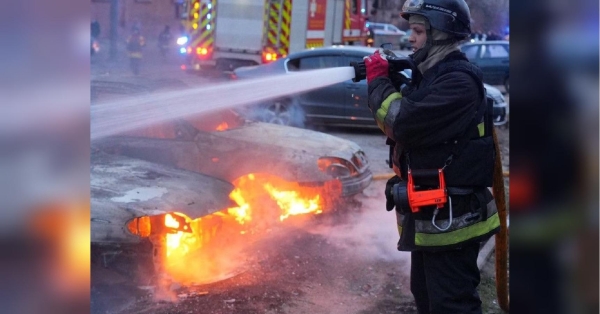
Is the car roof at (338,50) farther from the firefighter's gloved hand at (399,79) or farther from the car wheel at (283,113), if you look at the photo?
the firefighter's gloved hand at (399,79)

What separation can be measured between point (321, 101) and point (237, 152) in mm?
5588

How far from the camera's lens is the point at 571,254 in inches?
90.7

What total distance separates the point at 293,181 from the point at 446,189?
320 cm

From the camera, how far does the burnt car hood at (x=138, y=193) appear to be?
15.5 feet

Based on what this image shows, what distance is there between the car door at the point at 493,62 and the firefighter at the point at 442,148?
17.0 meters

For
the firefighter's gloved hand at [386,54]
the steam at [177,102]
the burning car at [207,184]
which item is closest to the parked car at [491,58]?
the burning car at [207,184]

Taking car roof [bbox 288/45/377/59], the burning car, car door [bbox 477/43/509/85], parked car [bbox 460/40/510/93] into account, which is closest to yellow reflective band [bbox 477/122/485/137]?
the burning car

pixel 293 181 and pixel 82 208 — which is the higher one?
pixel 82 208

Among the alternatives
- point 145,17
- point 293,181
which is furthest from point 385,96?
point 145,17

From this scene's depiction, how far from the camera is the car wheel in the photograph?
11594 millimetres

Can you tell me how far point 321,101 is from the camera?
11.9 m

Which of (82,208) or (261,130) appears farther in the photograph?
(261,130)

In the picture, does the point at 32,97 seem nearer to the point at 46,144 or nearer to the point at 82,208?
the point at 46,144

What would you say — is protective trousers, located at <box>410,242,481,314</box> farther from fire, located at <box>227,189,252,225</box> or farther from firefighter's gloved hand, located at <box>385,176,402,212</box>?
fire, located at <box>227,189,252,225</box>
